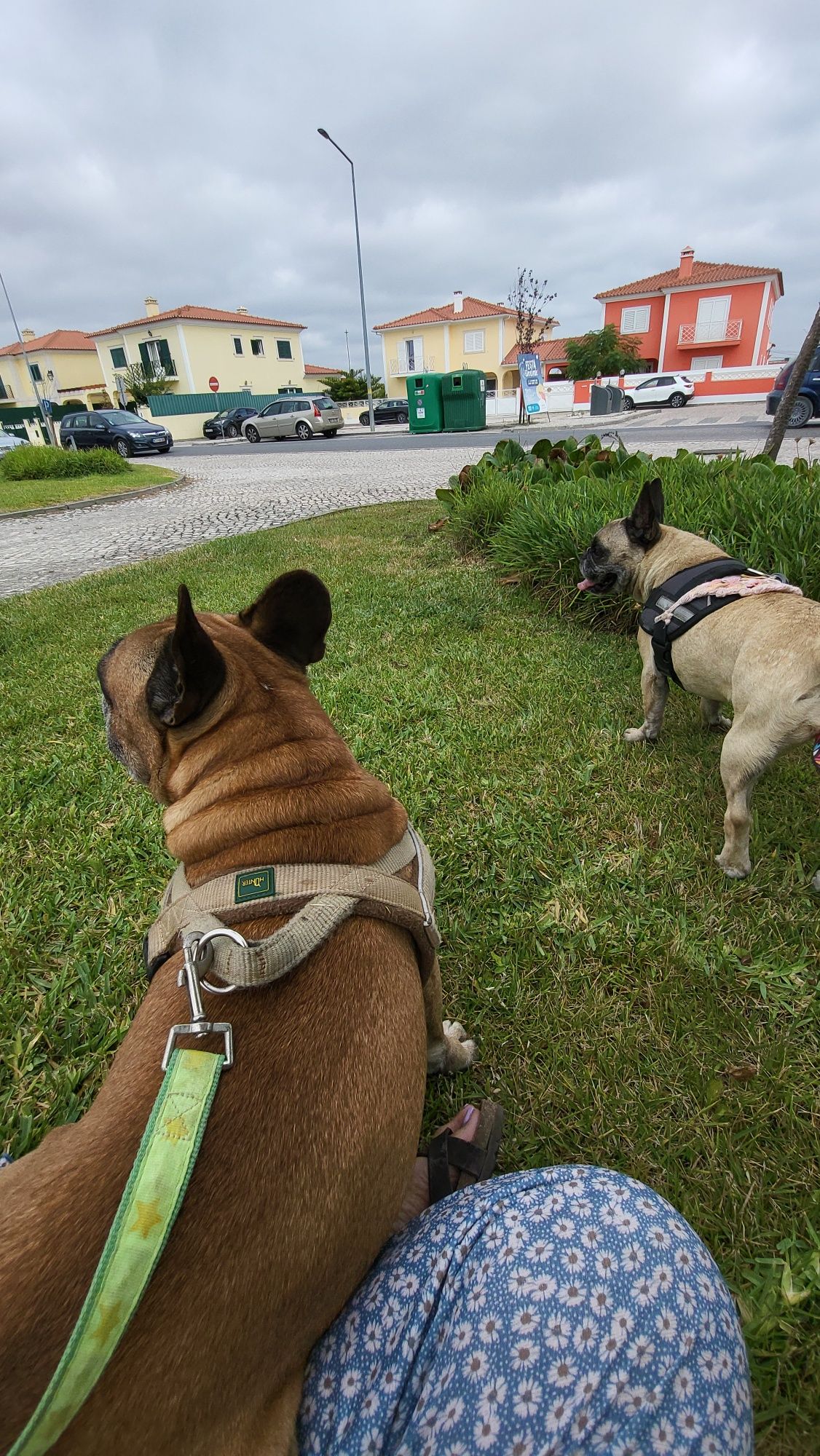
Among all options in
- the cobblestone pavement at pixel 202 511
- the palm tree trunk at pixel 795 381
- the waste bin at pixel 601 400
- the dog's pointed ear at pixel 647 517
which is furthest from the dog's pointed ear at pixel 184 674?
the waste bin at pixel 601 400

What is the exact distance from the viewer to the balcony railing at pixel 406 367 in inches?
2312

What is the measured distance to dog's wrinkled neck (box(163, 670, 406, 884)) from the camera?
146cm

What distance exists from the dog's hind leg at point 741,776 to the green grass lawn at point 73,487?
15.4 m

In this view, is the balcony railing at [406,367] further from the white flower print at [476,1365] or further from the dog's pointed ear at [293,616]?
the white flower print at [476,1365]

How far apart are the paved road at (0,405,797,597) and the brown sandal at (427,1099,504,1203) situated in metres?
7.87

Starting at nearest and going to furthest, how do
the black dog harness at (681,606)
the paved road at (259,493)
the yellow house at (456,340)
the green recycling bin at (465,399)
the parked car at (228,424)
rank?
1. the black dog harness at (681,606)
2. the paved road at (259,493)
3. the green recycling bin at (465,399)
4. the parked car at (228,424)
5. the yellow house at (456,340)

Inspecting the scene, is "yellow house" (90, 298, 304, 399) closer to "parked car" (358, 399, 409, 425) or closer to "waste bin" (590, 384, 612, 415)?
"parked car" (358, 399, 409, 425)

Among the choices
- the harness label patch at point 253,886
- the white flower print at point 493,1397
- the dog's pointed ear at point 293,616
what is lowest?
the white flower print at point 493,1397

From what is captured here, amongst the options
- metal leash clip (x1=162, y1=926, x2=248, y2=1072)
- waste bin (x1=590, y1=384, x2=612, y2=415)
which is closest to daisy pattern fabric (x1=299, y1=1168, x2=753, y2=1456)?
metal leash clip (x1=162, y1=926, x2=248, y2=1072)

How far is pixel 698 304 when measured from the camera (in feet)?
156

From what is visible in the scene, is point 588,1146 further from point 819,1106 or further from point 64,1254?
point 64,1254

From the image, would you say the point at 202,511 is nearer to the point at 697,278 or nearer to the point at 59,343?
the point at 697,278

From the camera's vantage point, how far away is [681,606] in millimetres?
3041

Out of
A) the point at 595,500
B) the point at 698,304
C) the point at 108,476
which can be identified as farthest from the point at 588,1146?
the point at 698,304
